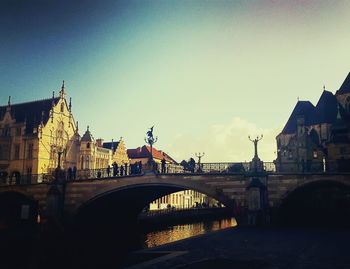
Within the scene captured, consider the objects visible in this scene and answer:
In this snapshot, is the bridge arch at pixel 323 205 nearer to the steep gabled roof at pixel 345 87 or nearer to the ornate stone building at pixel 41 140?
the steep gabled roof at pixel 345 87

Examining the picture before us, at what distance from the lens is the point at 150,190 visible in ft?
133

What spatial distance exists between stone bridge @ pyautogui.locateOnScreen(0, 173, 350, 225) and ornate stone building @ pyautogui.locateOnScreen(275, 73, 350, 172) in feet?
57.4

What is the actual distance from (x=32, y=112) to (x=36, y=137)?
7.78 meters

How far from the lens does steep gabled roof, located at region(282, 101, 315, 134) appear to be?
64.3 meters

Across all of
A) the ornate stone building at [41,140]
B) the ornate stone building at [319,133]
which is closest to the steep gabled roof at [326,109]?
the ornate stone building at [319,133]

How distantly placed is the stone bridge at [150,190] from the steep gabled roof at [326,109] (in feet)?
77.3

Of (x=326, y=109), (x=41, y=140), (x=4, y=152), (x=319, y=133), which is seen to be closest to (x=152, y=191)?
(x=41, y=140)

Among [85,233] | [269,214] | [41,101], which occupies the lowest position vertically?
[85,233]

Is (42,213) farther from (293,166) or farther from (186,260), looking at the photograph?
(293,166)

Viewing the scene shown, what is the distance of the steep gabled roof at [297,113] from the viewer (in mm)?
64312

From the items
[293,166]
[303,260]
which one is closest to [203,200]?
[293,166]

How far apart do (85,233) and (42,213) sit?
5.27m

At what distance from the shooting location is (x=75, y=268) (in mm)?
21094

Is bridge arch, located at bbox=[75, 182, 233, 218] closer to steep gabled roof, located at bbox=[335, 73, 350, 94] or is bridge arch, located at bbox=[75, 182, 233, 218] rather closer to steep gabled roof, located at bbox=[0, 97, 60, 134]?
steep gabled roof, located at bbox=[0, 97, 60, 134]
